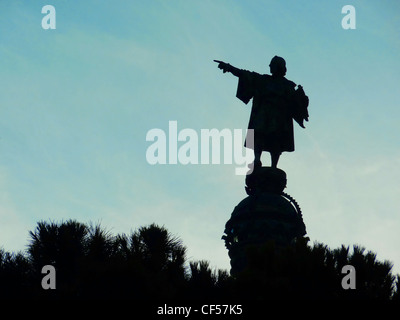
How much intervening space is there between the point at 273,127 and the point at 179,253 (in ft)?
17.2

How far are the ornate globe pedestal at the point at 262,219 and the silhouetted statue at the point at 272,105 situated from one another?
21.3 inches

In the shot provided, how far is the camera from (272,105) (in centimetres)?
2080

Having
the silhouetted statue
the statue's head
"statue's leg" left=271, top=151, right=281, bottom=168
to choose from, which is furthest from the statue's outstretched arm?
"statue's leg" left=271, top=151, right=281, bottom=168

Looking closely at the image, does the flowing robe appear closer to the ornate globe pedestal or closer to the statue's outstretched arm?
the statue's outstretched arm

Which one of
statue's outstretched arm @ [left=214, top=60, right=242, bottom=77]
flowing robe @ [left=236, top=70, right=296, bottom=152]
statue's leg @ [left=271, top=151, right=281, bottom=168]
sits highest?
statue's outstretched arm @ [left=214, top=60, right=242, bottom=77]

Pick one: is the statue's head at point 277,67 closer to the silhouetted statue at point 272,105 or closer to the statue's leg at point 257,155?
the silhouetted statue at point 272,105

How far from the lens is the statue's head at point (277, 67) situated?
69.8ft

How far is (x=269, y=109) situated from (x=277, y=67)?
1192 mm

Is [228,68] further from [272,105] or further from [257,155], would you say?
[257,155]

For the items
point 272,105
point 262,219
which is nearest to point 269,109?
point 272,105

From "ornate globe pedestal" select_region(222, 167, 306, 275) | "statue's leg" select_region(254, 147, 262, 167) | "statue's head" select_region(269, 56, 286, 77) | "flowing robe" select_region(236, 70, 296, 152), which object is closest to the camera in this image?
"ornate globe pedestal" select_region(222, 167, 306, 275)

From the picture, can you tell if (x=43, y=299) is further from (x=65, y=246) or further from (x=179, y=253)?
(x=179, y=253)

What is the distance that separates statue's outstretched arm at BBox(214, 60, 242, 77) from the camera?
20.5 metres
